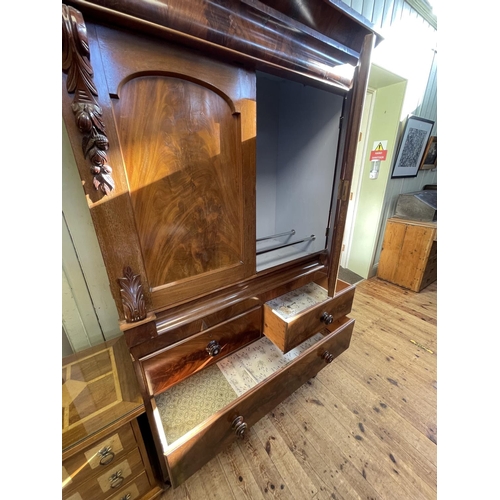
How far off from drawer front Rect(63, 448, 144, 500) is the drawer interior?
14cm

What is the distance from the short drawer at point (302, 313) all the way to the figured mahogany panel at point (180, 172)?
0.36m

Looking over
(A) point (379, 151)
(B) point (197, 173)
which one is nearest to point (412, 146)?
(A) point (379, 151)

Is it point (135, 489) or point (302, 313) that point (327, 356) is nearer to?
point (302, 313)

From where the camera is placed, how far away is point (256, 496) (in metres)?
0.80

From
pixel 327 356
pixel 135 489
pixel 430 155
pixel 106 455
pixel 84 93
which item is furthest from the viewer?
pixel 430 155

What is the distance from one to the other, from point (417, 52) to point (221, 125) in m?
2.32

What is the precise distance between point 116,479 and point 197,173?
1.01m

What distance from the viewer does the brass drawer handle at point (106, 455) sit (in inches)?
23.5

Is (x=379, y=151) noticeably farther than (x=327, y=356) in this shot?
Yes

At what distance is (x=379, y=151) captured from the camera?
2.01m

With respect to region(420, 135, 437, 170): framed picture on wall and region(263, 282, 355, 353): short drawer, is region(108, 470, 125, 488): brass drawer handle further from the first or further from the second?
region(420, 135, 437, 170): framed picture on wall
